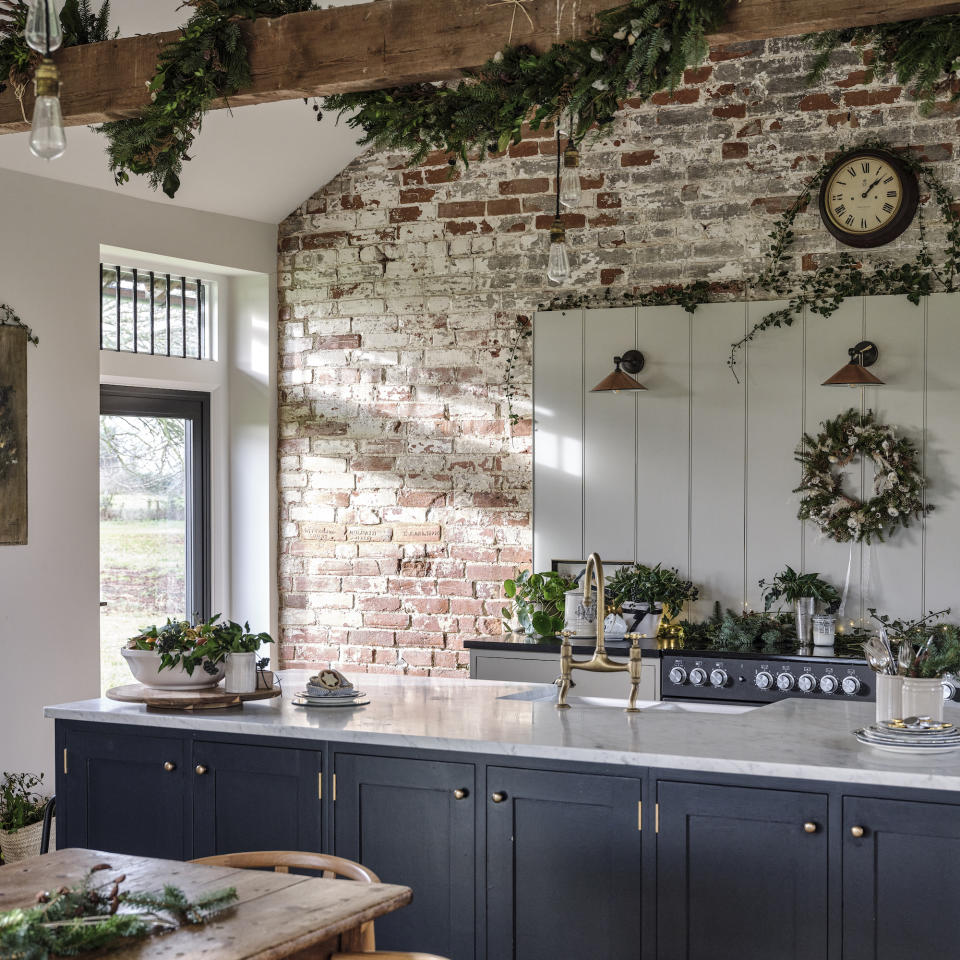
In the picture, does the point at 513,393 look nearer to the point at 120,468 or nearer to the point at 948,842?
the point at 120,468

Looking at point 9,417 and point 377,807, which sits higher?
point 9,417

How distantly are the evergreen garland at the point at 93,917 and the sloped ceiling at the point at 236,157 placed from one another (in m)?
3.63

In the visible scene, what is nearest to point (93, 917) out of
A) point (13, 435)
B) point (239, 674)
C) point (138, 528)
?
point (239, 674)

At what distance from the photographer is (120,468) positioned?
599 cm

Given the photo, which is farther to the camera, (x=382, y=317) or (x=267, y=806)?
(x=382, y=317)

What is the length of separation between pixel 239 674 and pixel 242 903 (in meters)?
1.47

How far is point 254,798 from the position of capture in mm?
3496

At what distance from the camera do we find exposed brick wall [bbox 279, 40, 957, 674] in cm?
559

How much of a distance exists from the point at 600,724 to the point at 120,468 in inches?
133

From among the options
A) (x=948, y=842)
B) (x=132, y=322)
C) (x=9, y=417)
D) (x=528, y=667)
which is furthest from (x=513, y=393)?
(x=948, y=842)

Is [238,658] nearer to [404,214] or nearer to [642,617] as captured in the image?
[642,617]

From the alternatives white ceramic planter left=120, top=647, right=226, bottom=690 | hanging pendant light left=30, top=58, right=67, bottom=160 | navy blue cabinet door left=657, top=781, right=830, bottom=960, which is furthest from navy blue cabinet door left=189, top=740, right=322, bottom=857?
hanging pendant light left=30, top=58, right=67, bottom=160

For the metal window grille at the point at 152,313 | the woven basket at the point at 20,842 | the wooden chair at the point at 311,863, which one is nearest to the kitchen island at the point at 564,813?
the wooden chair at the point at 311,863

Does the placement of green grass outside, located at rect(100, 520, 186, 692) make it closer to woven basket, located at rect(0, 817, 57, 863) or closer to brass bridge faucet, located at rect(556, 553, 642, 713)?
woven basket, located at rect(0, 817, 57, 863)
